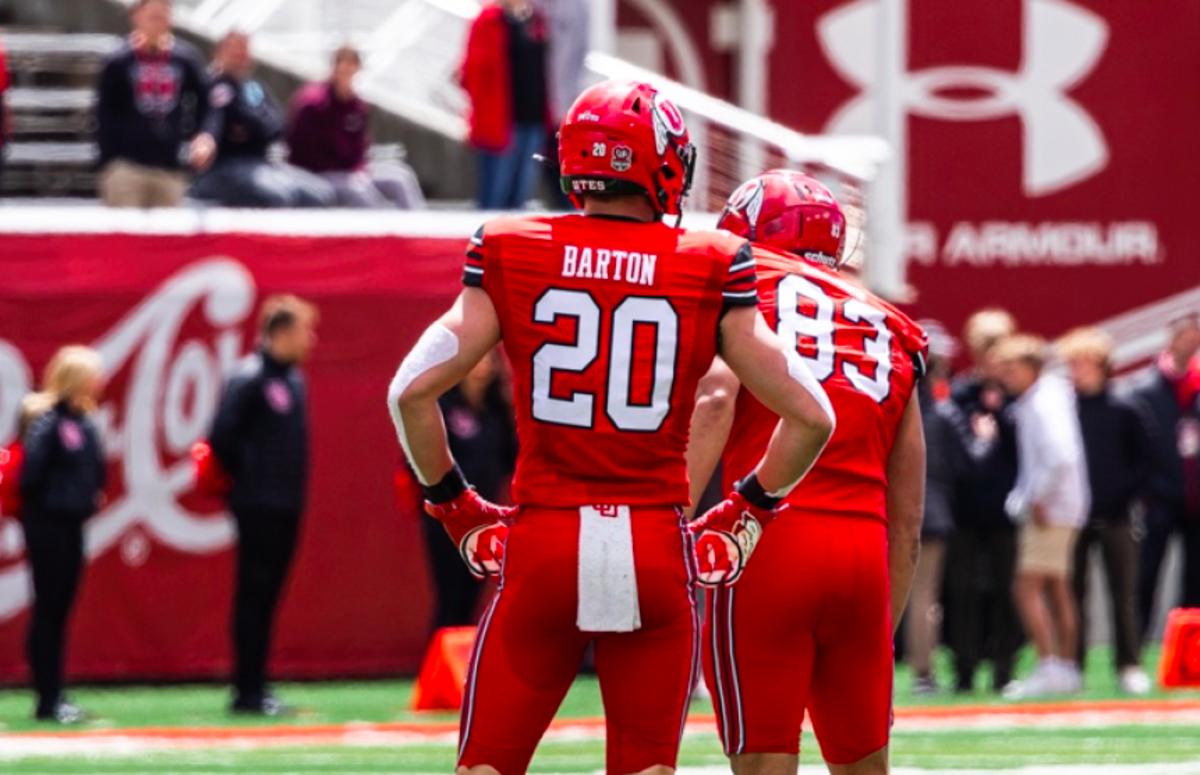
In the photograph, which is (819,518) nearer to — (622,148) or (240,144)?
(622,148)

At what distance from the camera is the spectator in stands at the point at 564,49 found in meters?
16.1

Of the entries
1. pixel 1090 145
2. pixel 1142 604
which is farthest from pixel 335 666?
pixel 1090 145

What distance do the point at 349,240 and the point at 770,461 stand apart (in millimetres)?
9624

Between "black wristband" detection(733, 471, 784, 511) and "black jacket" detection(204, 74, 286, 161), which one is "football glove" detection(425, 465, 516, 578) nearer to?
"black wristband" detection(733, 471, 784, 511)

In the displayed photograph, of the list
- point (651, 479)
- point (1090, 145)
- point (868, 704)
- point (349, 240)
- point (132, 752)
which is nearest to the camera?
point (651, 479)

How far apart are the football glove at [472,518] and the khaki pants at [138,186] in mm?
9864

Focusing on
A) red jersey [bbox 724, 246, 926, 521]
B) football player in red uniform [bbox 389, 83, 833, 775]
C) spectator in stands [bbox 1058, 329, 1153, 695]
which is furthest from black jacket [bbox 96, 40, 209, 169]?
football player in red uniform [bbox 389, 83, 833, 775]

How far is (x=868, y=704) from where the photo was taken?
657 cm

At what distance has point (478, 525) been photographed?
5.91m

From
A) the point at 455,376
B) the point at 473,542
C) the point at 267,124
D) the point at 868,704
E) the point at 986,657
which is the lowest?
the point at 986,657

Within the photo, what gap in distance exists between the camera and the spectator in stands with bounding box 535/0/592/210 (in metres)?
16.1

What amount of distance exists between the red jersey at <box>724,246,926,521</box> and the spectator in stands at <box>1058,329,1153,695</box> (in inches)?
325

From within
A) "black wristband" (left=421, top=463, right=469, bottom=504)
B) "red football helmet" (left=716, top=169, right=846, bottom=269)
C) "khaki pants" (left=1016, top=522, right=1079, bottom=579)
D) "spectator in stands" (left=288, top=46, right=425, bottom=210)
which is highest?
"spectator in stands" (left=288, top=46, right=425, bottom=210)

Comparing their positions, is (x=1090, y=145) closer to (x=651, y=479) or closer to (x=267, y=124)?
(x=267, y=124)
